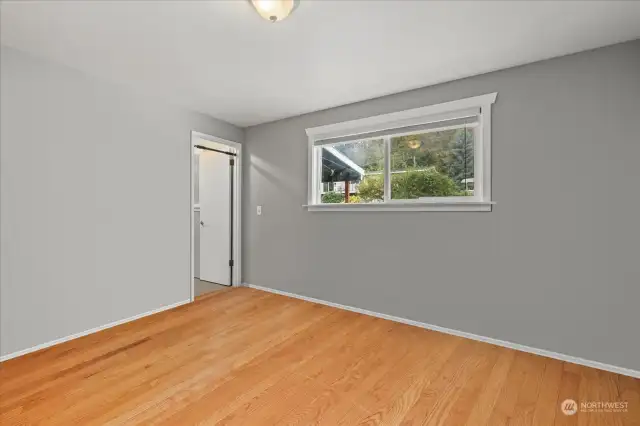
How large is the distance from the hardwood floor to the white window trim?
118 centimetres

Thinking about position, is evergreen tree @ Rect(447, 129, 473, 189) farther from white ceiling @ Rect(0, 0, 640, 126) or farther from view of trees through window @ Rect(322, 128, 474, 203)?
white ceiling @ Rect(0, 0, 640, 126)

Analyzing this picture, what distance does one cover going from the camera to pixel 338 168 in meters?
3.59

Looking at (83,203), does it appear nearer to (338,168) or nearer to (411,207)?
(338,168)

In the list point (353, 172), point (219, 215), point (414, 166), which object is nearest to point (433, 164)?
point (414, 166)

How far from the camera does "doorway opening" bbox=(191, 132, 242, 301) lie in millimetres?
4230

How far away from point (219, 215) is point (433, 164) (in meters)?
2.96

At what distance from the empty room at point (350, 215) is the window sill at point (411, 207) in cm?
2

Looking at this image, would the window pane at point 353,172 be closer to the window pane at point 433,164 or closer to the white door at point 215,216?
the window pane at point 433,164

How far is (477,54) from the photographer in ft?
7.54

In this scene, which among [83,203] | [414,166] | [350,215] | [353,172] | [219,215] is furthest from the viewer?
[219,215]

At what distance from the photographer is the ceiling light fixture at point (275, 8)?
1716 millimetres

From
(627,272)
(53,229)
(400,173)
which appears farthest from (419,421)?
(53,229)

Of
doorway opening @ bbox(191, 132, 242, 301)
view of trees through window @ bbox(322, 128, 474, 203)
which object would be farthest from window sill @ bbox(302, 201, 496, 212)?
doorway opening @ bbox(191, 132, 242, 301)

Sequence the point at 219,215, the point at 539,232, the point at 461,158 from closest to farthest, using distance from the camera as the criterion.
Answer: the point at 539,232 → the point at 461,158 → the point at 219,215
